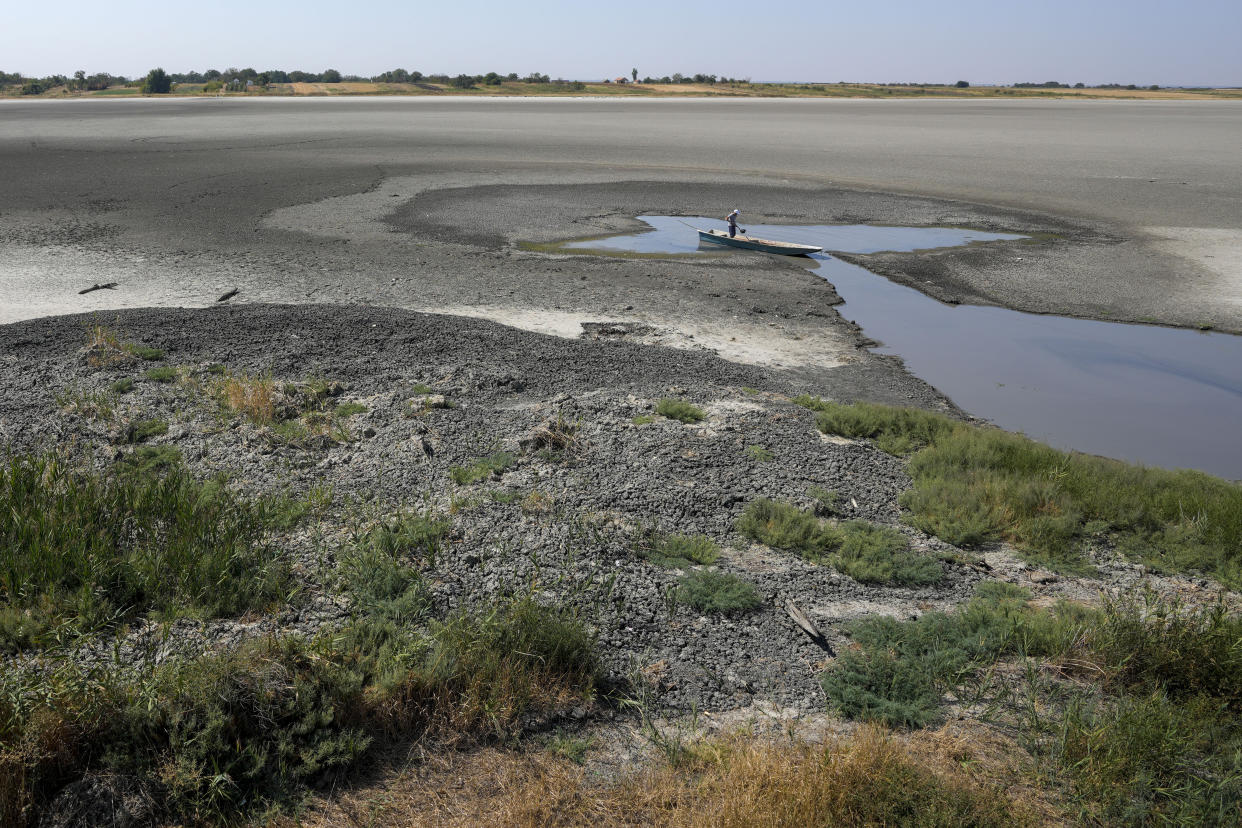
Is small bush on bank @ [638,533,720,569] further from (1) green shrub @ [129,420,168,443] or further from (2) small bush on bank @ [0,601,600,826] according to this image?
(1) green shrub @ [129,420,168,443]

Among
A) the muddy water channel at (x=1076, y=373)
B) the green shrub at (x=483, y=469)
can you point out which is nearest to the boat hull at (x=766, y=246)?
the muddy water channel at (x=1076, y=373)

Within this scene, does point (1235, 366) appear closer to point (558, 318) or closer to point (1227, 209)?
point (558, 318)

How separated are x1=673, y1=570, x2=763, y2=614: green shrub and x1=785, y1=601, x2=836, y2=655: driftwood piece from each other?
224 millimetres

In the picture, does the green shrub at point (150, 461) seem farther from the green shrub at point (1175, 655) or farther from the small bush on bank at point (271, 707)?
the green shrub at point (1175, 655)

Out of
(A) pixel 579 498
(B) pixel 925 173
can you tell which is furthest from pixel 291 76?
(A) pixel 579 498

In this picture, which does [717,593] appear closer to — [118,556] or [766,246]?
[118,556]

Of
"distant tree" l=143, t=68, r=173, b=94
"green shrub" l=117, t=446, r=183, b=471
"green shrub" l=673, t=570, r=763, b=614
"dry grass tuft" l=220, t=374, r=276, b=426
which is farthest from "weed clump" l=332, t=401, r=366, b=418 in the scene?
"distant tree" l=143, t=68, r=173, b=94

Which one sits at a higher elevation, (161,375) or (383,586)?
(161,375)

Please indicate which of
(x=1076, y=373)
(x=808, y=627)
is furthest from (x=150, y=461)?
(x=1076, y=373)

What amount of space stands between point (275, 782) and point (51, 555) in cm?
244

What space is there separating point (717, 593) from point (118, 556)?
13.2 feet

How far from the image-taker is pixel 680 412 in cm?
892

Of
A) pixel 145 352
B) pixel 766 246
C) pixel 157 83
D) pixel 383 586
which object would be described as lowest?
pixel 383 586

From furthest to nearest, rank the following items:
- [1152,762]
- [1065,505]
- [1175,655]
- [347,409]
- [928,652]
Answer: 1. [347,409]
2. [1065,505]
3. [928,652]
4. [1175,655]
5. [1152,762]
